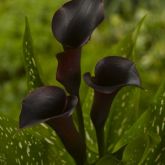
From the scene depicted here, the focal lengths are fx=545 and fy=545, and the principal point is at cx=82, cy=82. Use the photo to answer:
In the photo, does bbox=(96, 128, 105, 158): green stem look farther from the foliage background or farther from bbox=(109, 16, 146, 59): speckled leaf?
the foliage background

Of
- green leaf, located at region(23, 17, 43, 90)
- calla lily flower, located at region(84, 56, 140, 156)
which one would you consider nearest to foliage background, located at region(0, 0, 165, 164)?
green leaf, located at region(23, 17, 43, 90)

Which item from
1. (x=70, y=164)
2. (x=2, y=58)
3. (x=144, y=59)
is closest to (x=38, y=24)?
(x=2, y=58)

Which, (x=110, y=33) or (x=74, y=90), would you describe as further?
(x=110, y=33)

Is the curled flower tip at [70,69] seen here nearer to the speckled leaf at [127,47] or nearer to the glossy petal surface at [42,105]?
the glossy petal surface at [42,105]

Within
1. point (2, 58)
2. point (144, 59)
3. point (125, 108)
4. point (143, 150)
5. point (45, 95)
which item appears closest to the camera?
point (45, 95)

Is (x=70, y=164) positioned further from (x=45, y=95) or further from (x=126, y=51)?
(x=126, y=51)

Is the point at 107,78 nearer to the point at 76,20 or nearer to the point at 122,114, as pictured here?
the point at 76,20
